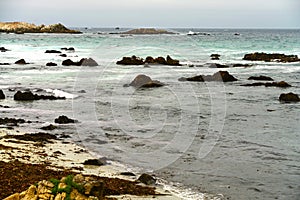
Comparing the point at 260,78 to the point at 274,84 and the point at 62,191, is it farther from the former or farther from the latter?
the point at 62,191

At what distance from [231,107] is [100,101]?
20.3 ft

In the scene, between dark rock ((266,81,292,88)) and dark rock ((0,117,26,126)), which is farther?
dark rock ((266,81,292,88))

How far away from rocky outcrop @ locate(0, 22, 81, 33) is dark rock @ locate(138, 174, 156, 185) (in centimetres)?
14013

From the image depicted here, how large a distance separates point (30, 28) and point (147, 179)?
147 m

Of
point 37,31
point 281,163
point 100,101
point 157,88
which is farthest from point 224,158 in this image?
point 37,31

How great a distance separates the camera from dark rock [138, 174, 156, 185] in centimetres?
997

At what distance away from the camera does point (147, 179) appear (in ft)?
32.9

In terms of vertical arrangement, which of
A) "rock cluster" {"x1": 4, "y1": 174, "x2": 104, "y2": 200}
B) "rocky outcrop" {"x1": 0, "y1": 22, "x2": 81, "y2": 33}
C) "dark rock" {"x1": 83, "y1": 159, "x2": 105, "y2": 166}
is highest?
"rocky outcrop" {"x1": 0, "y1": 22, "x2": 81, "y2": 33}

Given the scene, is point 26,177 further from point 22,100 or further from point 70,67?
point 70,67

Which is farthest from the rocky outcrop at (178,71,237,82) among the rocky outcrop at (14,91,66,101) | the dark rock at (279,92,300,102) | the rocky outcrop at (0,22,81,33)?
the rocky outcrop at (0,22,81,33)

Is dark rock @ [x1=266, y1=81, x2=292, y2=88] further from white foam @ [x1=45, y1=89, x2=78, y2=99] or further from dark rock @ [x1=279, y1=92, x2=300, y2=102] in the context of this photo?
Result: white foam @ [x1=45, y1=89, x2=78, y2=99]

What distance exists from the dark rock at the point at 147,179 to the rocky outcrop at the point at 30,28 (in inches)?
5517

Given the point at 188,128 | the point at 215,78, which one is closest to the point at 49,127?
the point at 188,128

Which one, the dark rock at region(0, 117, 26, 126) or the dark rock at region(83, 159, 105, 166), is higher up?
the dark rock at region(83, 159, 105, 166)
